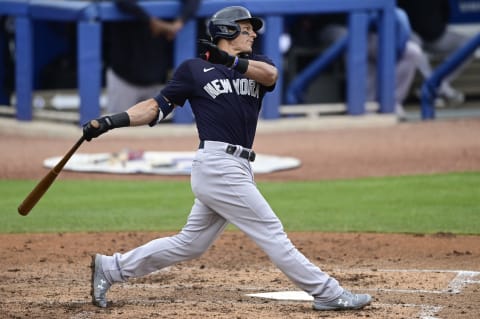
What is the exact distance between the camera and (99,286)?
595 centimetres

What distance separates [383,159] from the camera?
12.6 m

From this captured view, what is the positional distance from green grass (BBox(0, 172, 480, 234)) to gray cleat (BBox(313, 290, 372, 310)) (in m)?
3.07

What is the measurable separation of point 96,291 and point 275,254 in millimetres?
1021

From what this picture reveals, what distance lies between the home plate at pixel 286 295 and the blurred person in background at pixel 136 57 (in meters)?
8.31

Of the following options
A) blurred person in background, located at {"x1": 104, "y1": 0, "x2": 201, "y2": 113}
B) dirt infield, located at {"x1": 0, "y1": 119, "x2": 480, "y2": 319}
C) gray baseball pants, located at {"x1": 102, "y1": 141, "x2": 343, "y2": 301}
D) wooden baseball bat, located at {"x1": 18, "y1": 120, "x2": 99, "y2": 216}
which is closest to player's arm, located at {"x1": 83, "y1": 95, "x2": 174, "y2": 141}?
wooden baseball bat, located at {"x1": 18, "y1": 120, "x2": 99, "y2": 216}

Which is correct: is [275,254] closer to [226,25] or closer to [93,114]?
[226,25]

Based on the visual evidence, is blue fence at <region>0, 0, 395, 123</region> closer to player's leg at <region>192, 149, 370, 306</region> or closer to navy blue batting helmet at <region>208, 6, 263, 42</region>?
navy blue batting helmet at <region>208, 6, 263, 42</region>

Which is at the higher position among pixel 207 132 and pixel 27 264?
pixel 207 132

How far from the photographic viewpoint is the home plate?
6270 millimetres

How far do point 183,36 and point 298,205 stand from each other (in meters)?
5.29

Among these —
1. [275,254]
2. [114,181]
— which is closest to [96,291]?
[275,254]

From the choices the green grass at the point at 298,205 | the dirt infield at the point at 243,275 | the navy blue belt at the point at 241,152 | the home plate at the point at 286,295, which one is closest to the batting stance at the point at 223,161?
the navy blue belt at the point at 241,152

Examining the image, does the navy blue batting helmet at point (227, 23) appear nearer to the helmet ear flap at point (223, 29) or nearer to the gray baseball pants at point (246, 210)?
the helmet ear flap at point (223, 29)

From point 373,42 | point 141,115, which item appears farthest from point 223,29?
point 373,42
